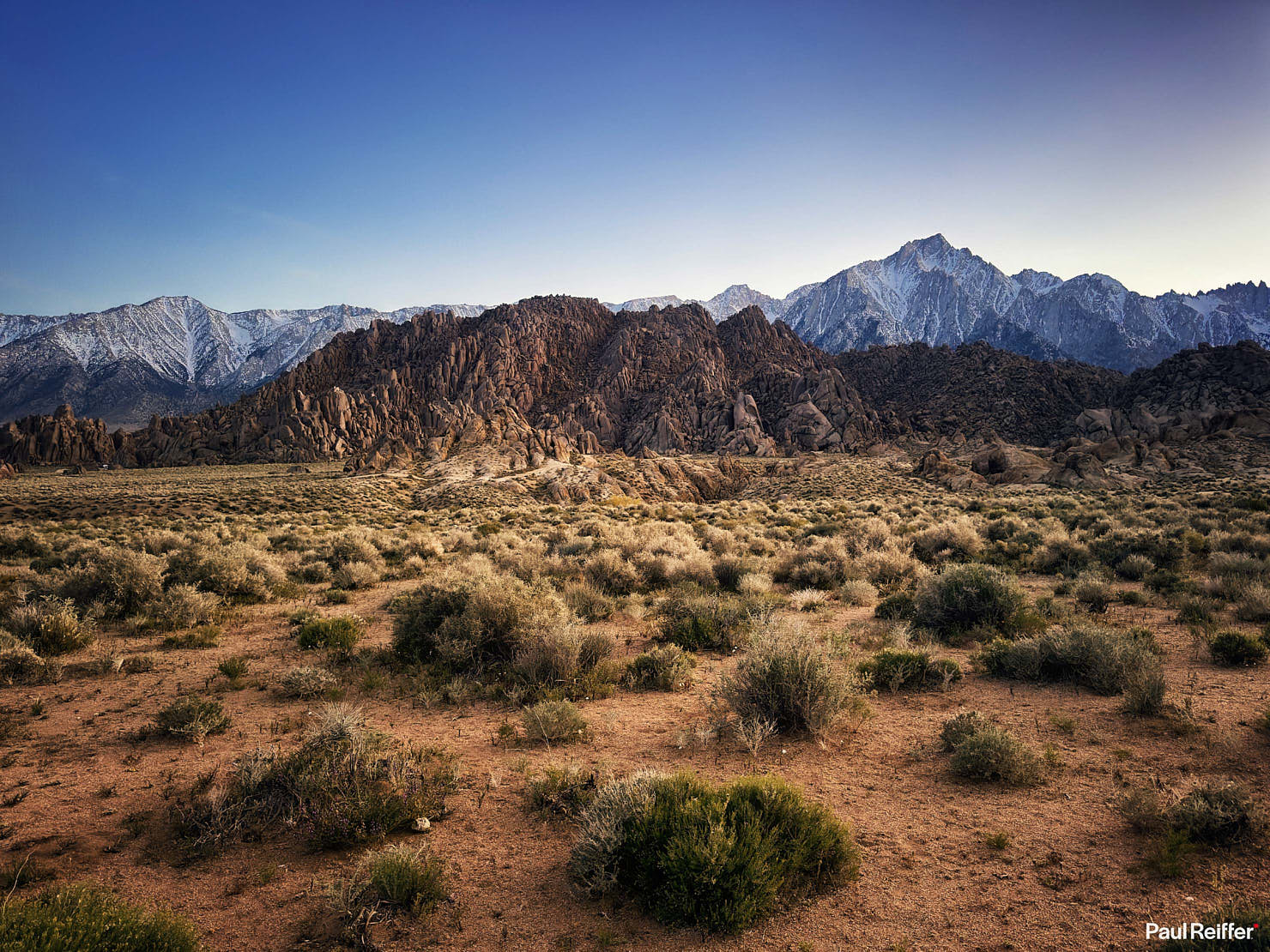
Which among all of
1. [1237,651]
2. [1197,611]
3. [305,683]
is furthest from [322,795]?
[1197,611]

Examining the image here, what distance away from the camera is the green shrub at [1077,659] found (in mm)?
6785

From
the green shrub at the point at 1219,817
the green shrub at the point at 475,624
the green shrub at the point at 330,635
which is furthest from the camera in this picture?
the green shrub at the point at 330,635

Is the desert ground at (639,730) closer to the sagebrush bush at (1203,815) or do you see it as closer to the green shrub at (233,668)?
the sagebrush bush at (1203,815)

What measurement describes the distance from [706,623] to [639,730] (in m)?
3.47

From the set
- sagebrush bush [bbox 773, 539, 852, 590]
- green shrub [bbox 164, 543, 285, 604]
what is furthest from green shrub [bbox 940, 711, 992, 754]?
green shrub [bbox 164, 543, 285, 604]

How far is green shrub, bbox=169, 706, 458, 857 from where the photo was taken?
15.1ft

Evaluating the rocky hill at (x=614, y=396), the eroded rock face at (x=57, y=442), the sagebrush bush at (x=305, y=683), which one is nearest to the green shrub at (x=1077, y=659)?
the sagebrush bush at (x=305, y=683)

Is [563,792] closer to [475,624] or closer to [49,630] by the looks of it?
[475,624]

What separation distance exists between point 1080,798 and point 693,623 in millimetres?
5857

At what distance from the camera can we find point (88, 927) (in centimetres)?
302

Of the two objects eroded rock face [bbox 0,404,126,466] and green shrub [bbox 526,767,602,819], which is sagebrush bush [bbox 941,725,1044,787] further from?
eroded rock face [bbox 0,404,126,466]

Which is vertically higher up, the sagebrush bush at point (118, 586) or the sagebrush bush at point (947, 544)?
the sagebrush bush at point (118, 586)

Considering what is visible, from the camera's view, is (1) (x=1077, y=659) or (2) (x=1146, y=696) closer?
(2) (x=1146, y=696)

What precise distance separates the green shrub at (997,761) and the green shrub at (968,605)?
4.36 meters
